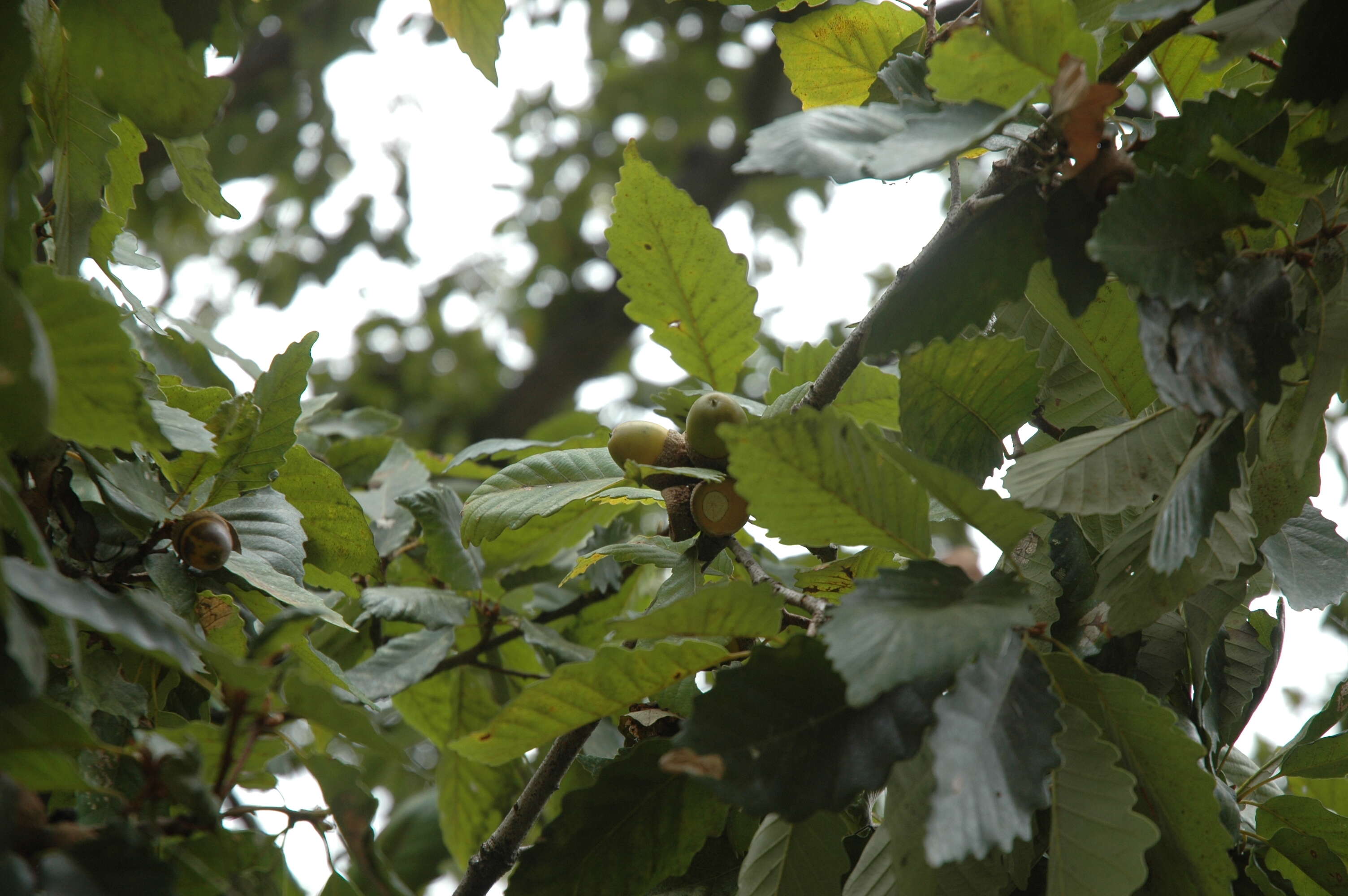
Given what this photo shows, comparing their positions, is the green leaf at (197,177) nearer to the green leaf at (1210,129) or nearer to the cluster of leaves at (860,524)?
the cluster of leaves at (860,524)

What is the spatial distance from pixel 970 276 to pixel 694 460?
0.31 metres

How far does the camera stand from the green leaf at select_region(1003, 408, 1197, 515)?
0.64m

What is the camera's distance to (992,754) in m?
0.56

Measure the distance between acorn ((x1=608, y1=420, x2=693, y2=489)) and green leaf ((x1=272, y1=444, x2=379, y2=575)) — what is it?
253 mm

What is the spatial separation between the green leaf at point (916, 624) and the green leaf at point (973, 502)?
0.10 feet

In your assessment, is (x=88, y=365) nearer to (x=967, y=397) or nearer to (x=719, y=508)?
(x=719, y=508)

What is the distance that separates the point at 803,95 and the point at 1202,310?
0.46 m

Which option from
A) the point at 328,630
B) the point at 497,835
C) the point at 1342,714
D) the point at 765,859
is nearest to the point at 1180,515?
the point at 765,859

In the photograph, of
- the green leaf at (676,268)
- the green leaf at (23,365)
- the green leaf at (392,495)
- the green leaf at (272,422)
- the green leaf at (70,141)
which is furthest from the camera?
the green leaf at (392,495)

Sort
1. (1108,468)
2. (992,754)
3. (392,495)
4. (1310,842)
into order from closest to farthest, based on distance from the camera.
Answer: (992,754) < (1108,468) < (1310,842) < (392,495)

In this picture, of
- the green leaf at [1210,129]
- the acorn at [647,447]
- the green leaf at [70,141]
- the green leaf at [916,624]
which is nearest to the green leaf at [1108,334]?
the green leaf at [1210,129]

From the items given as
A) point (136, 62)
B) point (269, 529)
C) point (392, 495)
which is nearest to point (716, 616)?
point (269, 529)

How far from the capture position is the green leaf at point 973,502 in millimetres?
589

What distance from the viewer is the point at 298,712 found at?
1.82 ft
